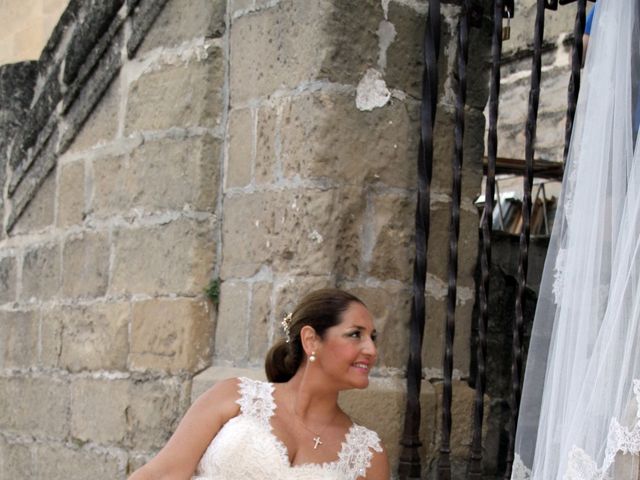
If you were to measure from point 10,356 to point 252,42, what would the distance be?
7.30ft

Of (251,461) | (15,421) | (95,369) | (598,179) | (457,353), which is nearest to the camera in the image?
(598,179)

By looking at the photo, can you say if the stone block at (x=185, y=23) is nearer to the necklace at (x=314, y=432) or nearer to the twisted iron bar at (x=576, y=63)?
the twisted iron bar at (x=576, y=63)

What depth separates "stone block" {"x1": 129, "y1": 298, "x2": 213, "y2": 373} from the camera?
4.21m

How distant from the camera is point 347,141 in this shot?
3.84 m

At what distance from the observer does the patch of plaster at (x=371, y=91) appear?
3.88m

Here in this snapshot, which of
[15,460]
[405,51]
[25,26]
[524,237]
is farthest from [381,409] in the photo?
[25,26]

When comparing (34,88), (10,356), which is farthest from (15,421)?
(34,88)

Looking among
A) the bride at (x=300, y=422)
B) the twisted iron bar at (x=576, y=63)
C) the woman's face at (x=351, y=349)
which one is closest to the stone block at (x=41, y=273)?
the bride at (x=300, y=422)

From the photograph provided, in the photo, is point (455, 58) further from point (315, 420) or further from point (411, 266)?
point (315, 420)

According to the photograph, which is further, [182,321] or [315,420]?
[182,321]

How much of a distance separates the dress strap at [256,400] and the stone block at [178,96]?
1.08 meters

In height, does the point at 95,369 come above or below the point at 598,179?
below

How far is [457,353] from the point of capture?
4.08 m

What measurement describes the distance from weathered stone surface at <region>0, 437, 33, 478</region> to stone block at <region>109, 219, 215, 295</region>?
3.60ft
